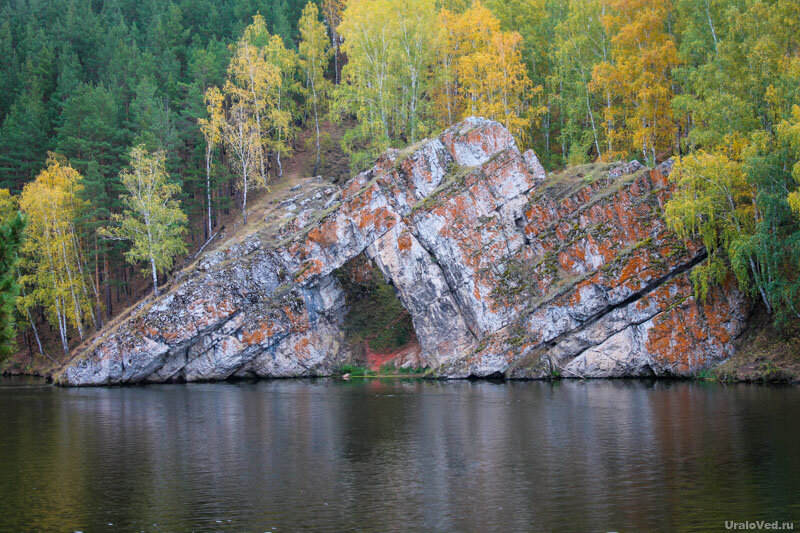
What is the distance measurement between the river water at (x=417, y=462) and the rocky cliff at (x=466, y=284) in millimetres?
5113

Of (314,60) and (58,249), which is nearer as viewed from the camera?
(58,249)

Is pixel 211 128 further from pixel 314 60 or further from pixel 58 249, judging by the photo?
pixel 314 60

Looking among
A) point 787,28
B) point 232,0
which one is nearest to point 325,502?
point 787,28

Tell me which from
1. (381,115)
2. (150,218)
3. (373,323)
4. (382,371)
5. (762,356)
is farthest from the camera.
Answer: (381,115)

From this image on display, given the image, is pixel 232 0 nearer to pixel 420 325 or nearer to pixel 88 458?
pixel 420 325

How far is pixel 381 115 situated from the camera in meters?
66.3

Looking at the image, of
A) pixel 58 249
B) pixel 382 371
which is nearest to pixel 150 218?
pixel 58 249

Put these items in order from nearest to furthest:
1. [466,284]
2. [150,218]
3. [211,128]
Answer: [466,284] → [150,218] → [211,128]

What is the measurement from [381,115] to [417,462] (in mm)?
46888

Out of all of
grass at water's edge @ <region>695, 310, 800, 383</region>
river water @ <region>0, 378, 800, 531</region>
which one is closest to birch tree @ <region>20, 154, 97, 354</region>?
river water @ <region>0, 378, 800, 531</region>

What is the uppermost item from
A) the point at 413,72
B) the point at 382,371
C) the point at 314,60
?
the point at 314,60

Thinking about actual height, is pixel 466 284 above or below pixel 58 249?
below

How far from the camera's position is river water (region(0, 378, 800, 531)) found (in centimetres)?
1827

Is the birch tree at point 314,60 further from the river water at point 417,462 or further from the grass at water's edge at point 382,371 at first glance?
the river water at point 417,462
